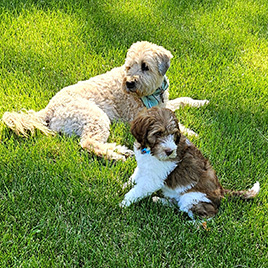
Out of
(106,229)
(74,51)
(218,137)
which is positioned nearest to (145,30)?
(74,51)

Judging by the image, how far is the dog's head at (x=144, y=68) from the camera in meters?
4.73

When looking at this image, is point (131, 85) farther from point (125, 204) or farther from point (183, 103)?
point (125, 204)

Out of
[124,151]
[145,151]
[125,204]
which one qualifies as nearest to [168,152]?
[145,151]

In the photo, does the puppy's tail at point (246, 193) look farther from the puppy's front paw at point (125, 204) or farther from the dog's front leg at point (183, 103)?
the dog's front leg at point (183, 103)

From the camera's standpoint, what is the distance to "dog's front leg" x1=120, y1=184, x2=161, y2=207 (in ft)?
11.9

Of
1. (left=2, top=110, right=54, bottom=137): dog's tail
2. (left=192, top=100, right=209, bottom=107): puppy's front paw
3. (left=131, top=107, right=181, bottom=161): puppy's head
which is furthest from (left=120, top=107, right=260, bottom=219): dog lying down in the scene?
(left=192, top=100, right=209, bottom=107): puppy's front paw

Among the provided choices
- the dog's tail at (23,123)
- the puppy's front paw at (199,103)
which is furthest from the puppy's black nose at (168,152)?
the puppy's front paw at (199,103)

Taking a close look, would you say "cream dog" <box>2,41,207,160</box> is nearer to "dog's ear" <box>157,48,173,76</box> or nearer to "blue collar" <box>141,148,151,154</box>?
"dog's ear" <box>157,48,173,76</box>

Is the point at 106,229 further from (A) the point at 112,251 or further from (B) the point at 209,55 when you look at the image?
(B) the point at 209,55

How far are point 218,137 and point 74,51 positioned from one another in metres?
2.90

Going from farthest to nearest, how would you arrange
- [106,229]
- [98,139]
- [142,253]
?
[98,139] → [106,229] → [142,253]

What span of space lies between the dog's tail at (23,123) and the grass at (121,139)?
0.43ft

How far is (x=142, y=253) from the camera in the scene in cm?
333

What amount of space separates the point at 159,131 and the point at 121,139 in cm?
149
